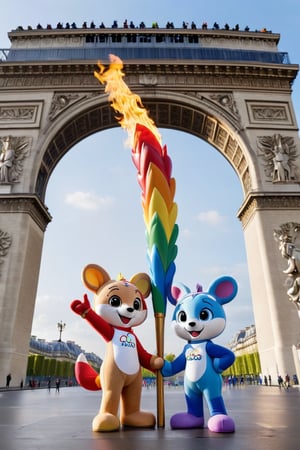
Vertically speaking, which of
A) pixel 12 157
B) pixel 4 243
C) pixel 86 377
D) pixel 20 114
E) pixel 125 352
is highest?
pixel 20 114

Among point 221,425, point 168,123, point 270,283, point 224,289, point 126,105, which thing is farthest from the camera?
point 168,123

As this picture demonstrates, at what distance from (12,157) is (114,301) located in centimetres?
1647

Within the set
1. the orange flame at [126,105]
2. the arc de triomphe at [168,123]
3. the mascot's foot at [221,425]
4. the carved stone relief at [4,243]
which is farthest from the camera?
Result: the carved stone relief at [4,243]

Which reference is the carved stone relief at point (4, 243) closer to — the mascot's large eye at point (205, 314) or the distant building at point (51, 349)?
the mascot's large eye at point (205, 314)

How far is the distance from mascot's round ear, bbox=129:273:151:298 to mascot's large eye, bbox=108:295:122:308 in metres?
0.41

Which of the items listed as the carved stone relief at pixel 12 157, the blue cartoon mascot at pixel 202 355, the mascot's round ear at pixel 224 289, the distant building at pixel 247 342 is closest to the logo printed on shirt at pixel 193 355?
the blue cartoon mascot at pixel 202 355

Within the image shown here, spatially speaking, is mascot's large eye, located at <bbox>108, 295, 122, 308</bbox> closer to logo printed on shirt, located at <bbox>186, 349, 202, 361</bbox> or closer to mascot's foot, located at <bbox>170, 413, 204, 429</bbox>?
logo printed on shirt, located at <bbox>186, 349, 202, 361</bbox>

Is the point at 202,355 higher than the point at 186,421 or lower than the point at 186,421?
higher

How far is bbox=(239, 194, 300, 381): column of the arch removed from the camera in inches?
571

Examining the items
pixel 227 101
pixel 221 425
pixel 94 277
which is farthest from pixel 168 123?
pixel 221 425

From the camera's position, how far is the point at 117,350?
13.5 ft

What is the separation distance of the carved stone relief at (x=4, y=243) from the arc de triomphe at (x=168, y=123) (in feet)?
0.16

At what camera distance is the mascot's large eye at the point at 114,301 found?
4.28 meters

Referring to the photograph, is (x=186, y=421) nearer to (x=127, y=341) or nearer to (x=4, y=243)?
(x=127, y=341)
